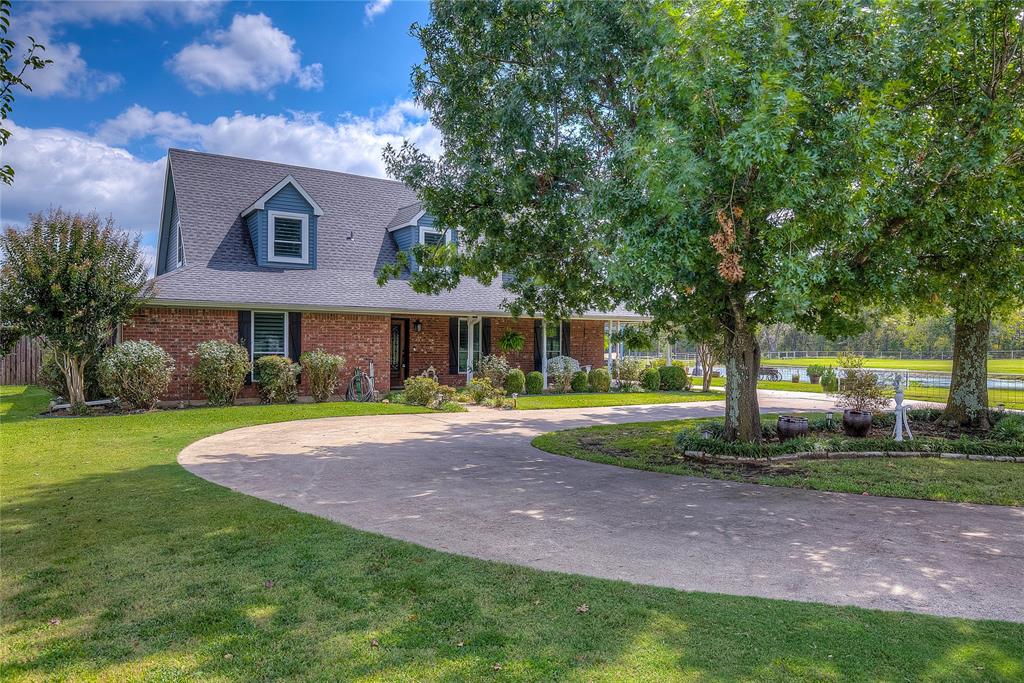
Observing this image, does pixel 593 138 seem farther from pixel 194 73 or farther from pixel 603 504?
pixel 194 73

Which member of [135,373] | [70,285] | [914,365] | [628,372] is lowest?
[914,365]

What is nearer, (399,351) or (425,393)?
(425,393)

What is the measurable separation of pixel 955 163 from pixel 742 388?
4.24 m

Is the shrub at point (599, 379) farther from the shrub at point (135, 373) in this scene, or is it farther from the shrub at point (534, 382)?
the shrub at point (135, 373)

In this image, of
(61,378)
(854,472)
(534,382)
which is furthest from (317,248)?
(854,472)

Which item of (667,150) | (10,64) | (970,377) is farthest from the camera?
(970,377)

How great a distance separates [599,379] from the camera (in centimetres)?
2039

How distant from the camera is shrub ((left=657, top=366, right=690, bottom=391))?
21.8 m

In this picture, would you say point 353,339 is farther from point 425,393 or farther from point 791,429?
point 791,429

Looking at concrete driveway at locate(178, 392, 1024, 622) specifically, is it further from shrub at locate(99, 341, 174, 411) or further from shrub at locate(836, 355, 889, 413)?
shrub at locate(836, 355, 889, 413)

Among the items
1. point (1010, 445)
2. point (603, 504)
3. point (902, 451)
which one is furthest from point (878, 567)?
point (1010, 445)

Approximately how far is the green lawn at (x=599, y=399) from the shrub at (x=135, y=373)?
8.43 meters

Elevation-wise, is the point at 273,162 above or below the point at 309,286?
above

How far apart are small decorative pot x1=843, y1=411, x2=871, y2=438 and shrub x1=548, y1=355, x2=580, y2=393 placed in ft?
31.2
